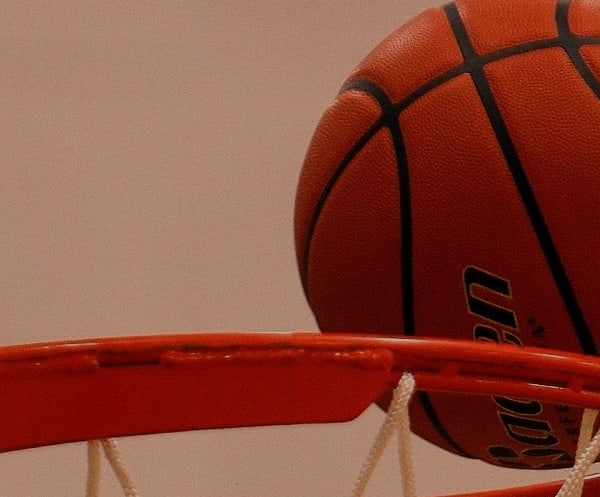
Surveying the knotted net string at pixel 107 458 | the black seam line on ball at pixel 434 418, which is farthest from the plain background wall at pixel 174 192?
the knotted net string at pixel 107 458

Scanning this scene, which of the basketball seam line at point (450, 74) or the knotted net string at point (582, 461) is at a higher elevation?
the basketball seam line at point (450, 74)

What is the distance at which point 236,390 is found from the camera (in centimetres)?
47

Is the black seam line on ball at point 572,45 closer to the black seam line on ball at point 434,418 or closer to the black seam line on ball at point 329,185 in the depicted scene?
the black seam line on ball at point 329,185

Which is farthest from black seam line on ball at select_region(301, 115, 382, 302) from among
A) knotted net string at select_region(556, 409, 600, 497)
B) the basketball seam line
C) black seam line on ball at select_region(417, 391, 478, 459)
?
knotted net string at select_region(556, 409, 600, 497)

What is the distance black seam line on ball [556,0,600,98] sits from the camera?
23.5 inches

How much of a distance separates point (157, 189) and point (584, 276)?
A: 755 mm

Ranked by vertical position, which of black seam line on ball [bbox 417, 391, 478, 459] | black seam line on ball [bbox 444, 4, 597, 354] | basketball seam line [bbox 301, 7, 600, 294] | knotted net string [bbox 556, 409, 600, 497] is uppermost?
basketball seam line [bbox 301, 7, 600, 294]

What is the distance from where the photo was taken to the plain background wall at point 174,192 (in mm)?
1137

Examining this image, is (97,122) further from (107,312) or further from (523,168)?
A: (523,168)

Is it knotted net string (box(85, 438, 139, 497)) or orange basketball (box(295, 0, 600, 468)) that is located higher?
orange basketball (box(295, 0, 600, 468))

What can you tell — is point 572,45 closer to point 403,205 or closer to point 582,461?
point 403,205

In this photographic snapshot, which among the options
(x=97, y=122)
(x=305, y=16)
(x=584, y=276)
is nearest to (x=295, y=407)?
(x=584, y=276)

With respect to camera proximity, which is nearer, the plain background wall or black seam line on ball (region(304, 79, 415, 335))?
black seam line on ball (region(304, 79, 415, 335))

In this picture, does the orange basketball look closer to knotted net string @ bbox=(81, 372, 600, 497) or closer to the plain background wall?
knotted net string @ bbox=(81, 372, 600, 497)
